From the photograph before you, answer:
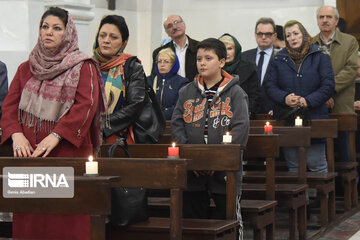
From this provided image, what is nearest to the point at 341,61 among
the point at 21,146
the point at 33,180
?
the point at 21,146

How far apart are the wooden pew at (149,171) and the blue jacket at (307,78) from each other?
3.58 metres

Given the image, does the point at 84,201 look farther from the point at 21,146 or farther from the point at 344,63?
the point at 344,63

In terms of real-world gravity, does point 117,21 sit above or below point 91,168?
above

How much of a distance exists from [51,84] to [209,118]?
4.31ft

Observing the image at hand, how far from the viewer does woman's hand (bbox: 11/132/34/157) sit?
4.82m

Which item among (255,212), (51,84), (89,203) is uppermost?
(51,84)

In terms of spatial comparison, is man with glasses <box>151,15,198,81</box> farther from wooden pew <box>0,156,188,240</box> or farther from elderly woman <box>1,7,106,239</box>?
wooden pew <box>0,156,188,240</box>

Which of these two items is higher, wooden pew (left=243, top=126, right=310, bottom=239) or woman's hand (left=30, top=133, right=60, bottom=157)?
woman's hand (left=30, top=133, right=60, bottom=157)

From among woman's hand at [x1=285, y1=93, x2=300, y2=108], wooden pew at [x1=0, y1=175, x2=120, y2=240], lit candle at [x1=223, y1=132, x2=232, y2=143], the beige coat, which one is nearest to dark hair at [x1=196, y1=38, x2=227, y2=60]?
lit candle at [x1=223, y1=132, x2=232, y2=143]

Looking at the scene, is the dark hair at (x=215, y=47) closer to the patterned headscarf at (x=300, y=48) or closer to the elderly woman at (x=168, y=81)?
the elderly woman at (x=168, y=81)

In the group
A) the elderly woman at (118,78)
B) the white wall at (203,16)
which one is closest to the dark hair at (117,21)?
the elderly woman at (118,78)

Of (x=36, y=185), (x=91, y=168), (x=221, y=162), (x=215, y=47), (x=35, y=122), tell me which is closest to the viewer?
(x=91, y=168)

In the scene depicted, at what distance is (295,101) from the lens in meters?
7.95

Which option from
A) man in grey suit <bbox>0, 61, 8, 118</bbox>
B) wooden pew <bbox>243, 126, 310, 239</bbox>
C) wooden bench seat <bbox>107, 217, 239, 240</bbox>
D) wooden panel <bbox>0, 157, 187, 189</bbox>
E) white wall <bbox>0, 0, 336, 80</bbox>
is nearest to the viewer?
wooden panel <bbox>0, 157, 187, 189</bbox>
